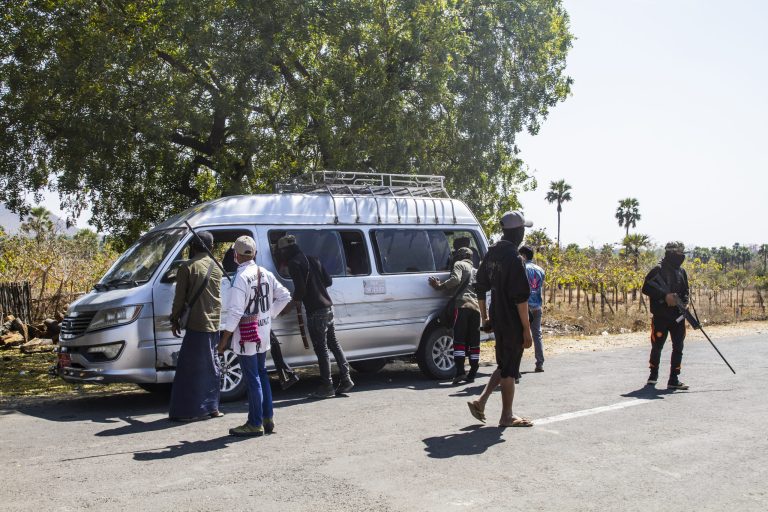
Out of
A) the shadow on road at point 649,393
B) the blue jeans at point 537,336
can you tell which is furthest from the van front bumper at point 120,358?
the blue jeans at point 537,336

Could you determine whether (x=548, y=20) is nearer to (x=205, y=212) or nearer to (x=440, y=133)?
(x=440, y=133)

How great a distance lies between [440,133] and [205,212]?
26.9ft

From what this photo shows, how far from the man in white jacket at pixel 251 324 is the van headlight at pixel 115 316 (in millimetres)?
1948

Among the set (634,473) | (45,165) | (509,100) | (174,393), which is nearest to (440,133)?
(509,100)

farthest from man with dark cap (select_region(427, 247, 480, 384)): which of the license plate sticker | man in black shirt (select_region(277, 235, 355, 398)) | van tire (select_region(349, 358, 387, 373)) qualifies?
the license plate sticker

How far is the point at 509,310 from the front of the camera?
7.19 meters

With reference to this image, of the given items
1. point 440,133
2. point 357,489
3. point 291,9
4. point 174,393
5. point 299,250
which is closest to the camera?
point 357,489

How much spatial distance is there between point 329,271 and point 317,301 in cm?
93

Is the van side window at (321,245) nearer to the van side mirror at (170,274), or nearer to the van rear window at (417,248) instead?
the van rear window at (417,248)

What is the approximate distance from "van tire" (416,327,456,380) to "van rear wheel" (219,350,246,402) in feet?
9.28

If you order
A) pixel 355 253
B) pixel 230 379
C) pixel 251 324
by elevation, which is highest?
pixel 355 253

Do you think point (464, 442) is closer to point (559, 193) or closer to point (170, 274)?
point (170, 274)

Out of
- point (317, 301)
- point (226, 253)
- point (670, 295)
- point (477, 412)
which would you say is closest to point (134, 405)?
point (226, 253)

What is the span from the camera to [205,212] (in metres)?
9.25
